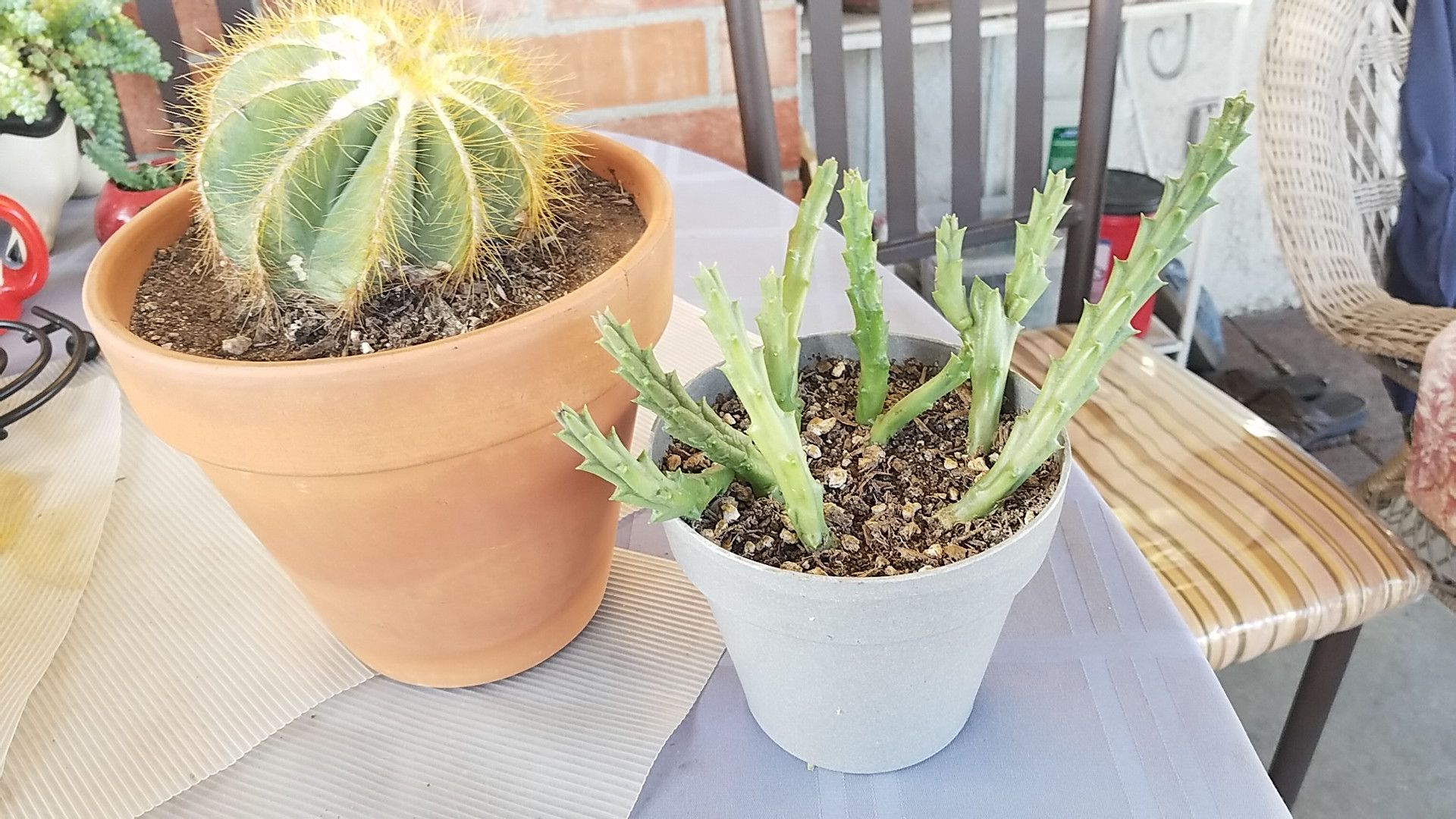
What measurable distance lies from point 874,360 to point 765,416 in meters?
0.09

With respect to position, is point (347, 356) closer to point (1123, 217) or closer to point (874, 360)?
point (874, 360)

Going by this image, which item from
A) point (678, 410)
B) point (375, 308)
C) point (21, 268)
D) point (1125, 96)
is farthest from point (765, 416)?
point (1125, 96)

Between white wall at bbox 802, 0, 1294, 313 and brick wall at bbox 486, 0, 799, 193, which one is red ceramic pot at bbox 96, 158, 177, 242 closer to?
brick wall at bbox 486, 0, 799, 193

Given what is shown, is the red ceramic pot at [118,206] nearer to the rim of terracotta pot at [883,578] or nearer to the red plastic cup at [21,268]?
the red plastic cup at [21,268]

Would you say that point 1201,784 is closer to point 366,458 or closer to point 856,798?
point 856,798

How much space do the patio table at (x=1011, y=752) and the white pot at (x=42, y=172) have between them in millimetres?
528

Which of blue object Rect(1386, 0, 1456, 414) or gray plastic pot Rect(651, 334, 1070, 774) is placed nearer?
gray plastic pot Rect(651, 334, 1070, 774)

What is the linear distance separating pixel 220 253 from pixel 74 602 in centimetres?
20

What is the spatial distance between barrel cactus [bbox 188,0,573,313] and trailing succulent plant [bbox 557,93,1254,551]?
0.29 ft

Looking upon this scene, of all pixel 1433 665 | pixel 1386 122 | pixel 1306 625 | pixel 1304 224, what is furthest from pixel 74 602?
pixel 1433 665

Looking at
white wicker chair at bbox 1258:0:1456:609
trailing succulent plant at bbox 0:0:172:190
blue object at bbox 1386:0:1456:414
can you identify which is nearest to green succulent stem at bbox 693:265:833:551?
trailing succulent plant at bbox 0:0:172:190

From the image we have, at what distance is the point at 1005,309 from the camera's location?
31 cm

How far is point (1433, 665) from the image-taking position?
1.27 m

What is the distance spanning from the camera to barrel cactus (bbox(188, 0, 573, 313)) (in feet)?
0.97
